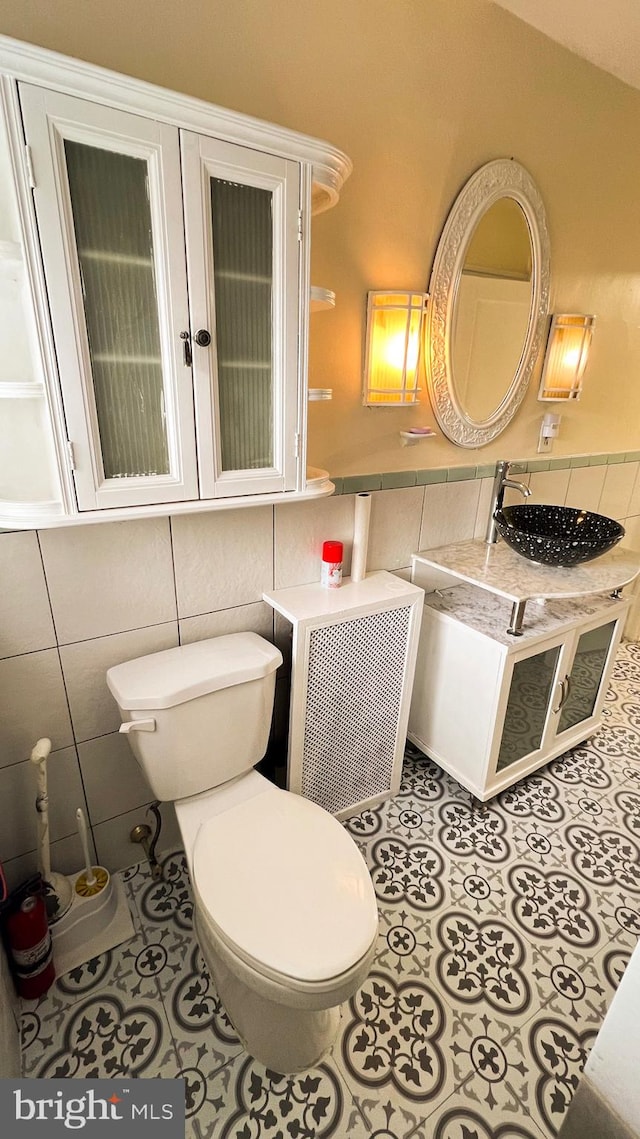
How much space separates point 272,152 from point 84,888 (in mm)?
1771

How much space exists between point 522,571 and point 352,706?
0.71 m

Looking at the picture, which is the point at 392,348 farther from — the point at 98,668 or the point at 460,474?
the point at 98,668

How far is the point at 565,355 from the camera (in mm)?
1966

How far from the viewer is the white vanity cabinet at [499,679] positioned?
159 cm

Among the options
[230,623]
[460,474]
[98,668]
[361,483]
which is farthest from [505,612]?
[98,668]

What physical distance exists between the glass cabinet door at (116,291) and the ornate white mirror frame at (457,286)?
894 millimetres

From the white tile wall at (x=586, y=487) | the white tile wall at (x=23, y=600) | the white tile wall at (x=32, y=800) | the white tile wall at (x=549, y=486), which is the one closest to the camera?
the white tile wall at (x=23, y=600)

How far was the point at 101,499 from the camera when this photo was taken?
102 cm

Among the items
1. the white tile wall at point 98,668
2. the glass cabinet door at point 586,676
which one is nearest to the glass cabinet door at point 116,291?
the white tile wall at point 98,668

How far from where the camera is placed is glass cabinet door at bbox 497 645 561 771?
162cm

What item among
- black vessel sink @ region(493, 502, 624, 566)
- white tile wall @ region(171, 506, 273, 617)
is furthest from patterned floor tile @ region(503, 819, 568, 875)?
white tile wall @ region(171, 506, 273, 617)

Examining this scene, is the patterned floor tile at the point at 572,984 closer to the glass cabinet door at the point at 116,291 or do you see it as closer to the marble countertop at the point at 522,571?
the marble countertop at the point at 522,571

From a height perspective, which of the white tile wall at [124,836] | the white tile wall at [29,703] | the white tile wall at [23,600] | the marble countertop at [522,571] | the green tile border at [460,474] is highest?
the green tile border at [460,474]

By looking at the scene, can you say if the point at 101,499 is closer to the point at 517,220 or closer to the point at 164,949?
the point at 164,949
